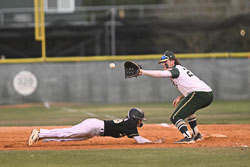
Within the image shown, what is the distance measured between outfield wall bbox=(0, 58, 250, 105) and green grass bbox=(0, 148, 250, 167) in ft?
48.7

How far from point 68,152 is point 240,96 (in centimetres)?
1597

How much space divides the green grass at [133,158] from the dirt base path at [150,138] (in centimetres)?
69

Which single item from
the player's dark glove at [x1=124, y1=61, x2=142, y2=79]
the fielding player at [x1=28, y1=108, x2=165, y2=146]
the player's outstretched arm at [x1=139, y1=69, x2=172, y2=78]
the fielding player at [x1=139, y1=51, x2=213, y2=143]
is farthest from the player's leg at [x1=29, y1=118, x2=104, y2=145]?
the fielding player at [x1=139, y1=51, x2=213, y2=143]

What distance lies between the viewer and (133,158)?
760cm

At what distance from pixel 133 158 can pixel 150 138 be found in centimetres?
299

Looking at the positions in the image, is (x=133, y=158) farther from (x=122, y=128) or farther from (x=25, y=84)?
(x=25, y=84)

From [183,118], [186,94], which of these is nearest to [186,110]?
[183,118]

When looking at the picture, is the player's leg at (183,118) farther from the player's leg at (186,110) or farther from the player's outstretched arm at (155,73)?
the player's outstretched arm at (155,73)

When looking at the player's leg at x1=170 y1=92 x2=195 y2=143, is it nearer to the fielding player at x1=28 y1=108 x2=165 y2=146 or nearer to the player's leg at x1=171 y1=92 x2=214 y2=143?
the player's leg at x1=171 y1=92 x2=214 y2=143

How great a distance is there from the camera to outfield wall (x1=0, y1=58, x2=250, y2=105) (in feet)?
76.2

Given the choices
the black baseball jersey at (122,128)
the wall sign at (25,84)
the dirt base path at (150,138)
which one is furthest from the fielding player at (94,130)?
the wall sign at (25,84)

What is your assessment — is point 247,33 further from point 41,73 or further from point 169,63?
point 169,63

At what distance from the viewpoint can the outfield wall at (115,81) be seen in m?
23.2

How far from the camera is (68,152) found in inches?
328
